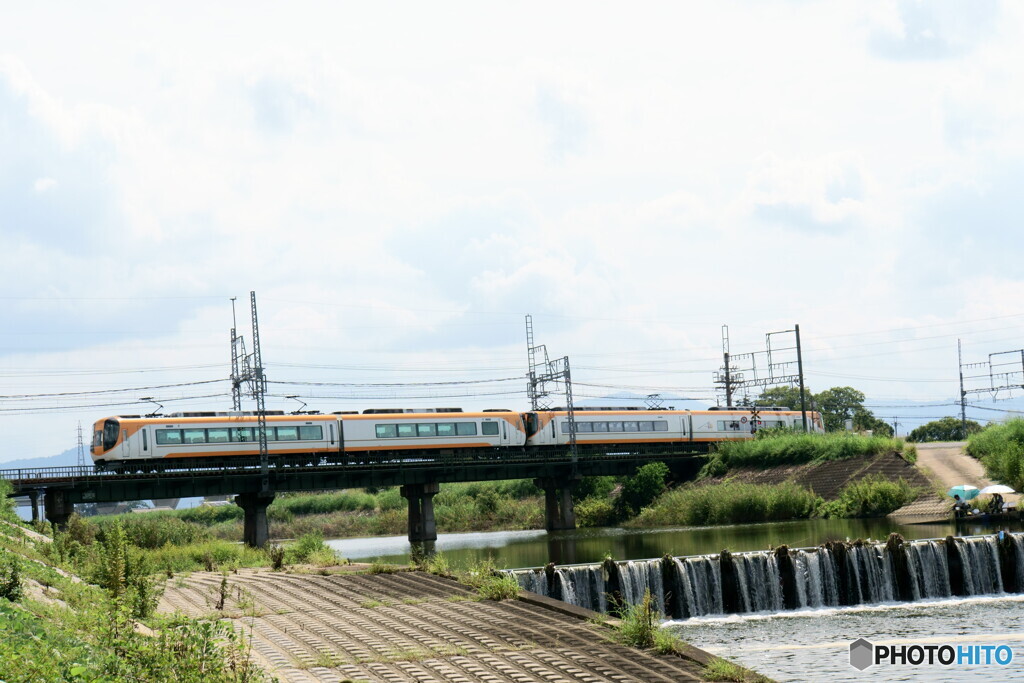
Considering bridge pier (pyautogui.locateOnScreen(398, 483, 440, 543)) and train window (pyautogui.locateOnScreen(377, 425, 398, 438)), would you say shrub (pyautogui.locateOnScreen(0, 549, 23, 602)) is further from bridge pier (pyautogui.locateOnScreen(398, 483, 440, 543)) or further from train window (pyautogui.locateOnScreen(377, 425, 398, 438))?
bridge pier (pyautogui.locateOnScreen(398, 483, 440, 543))

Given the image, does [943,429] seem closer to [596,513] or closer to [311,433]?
[596,513]

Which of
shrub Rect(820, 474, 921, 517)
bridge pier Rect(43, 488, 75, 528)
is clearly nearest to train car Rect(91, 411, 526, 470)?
bridge pier Rect(43, 488, 75, 528)

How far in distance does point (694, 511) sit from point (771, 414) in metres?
21.3

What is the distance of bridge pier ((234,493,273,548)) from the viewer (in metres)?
51.1

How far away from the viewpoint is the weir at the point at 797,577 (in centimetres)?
2541

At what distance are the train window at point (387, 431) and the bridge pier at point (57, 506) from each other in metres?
15.9

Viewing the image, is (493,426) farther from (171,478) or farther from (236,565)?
(236,565)

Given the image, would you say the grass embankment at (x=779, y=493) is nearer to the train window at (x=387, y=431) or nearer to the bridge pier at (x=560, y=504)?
the bridge pier at (x=560, y=504)

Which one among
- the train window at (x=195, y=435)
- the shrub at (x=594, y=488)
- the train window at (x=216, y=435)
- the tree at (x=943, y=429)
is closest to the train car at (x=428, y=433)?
the train window at (x=216, y=435)

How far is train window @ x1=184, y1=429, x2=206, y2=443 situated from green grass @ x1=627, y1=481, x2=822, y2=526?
2439 centimetres

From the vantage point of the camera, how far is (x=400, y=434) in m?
56.8

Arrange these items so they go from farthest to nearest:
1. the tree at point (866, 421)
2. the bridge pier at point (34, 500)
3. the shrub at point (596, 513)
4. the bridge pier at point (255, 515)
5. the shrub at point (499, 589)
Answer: the tree at point (866, 421), the shrub at point (596, 513), the bridge pier at point (255, 515), the bridge pier at point (34, 500), the shrub at point (499, 589)

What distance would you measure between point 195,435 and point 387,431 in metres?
10.5

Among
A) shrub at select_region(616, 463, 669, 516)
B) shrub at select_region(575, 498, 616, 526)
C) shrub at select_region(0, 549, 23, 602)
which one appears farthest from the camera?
shrub at select_region(575, 498, 616, 526)
